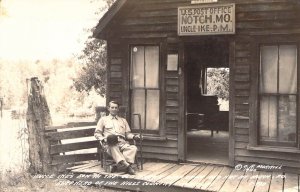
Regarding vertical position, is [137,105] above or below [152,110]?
above

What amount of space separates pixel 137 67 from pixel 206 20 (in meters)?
1.98

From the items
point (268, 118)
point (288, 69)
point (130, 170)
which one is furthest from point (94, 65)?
point (288, 69)

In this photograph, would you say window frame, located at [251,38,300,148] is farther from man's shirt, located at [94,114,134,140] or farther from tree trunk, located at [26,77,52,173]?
tree trunk, located at [26,77,52,173]

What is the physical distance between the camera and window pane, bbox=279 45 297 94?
8.07m

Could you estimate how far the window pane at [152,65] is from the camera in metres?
9.28

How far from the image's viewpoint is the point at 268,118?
27.3 ft

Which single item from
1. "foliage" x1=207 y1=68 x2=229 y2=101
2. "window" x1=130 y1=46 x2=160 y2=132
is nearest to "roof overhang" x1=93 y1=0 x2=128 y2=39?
"window" x1=130 y1=46 x2=160 y2=132

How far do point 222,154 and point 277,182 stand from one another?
8.53ft

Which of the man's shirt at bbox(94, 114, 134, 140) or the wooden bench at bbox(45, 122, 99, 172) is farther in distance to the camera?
the wooden bench at bbox(45, 122, 99, 172)

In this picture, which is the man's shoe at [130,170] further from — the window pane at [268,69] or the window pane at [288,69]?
the window pane at [288,69]

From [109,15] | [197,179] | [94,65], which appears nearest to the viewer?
[197,179]

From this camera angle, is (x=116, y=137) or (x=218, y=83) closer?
(x=116, y=137)

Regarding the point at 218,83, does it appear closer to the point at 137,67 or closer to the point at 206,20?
the point at 137,67

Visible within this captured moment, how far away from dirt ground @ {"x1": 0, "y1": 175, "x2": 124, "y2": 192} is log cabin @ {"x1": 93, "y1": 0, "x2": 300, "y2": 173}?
1.89 m
